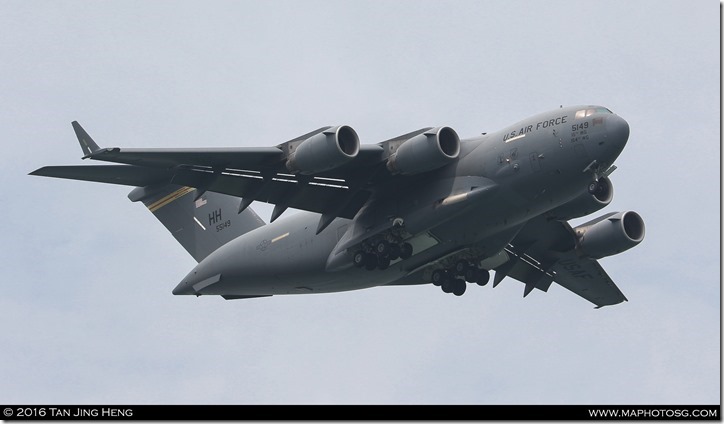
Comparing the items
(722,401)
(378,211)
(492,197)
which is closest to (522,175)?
(492,197)

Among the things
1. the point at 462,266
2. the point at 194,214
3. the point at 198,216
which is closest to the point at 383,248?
the point at 462,266

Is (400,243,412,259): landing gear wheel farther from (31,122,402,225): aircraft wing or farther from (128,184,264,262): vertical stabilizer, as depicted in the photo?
(128,184,264,262): vertical stabilizer

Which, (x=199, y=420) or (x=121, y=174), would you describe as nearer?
(x=199, y=420)

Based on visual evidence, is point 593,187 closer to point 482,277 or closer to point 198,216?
point 482,277

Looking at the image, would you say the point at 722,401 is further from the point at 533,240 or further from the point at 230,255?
the point at 230,255

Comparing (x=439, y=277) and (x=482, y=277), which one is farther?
(x=439, y=277)

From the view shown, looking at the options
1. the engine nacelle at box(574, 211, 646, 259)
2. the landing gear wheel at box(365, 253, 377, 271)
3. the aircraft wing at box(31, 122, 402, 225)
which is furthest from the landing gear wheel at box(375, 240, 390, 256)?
the engine nacelle at box(574, 211, 646, 259)

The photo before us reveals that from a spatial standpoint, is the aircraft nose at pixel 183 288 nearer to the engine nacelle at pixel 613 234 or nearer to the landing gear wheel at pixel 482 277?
the landing gear wheel at pixel 482 277
